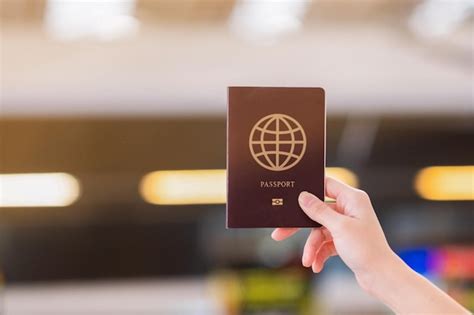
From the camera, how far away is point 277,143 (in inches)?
51.7

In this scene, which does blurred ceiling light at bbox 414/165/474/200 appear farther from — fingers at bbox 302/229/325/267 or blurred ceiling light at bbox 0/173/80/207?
fingers at bbox 302/229/325/267

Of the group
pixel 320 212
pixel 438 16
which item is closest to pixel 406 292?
pixel 320 212

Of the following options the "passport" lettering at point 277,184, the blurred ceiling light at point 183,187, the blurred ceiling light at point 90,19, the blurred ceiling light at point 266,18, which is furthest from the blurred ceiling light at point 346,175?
the "passport" lettering at point 277,184

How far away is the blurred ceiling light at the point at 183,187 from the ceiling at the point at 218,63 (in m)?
0.43

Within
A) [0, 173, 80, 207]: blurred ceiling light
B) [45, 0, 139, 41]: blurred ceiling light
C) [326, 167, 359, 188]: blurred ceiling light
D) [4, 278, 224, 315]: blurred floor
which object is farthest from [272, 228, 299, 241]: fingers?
[326, 167, 359, 188]: blurred ceiling light

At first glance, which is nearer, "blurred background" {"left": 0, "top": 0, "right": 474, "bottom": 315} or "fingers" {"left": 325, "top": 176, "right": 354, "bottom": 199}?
"fingers" {"left": 325, "top": 176, "right": 354, "bottom": 199}

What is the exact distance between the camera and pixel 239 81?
210 inches

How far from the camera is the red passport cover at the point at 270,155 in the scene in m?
1.31

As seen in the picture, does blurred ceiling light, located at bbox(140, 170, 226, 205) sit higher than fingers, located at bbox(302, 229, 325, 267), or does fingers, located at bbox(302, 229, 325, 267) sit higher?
blurred ceiling light, located at bbox(140, 170, 226, 205)

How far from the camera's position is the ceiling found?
527cm

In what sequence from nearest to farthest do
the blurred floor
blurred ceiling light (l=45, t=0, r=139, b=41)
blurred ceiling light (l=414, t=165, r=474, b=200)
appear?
blurred ceiling light (l=45, t=0, r=139, b=41) → the blurred floor → blurred ceiling light (l=414, t=165, r=474, b=200)

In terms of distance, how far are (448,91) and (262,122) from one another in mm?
4628

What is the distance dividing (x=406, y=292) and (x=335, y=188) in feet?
0.69

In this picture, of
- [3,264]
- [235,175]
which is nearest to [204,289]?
[3,264]
